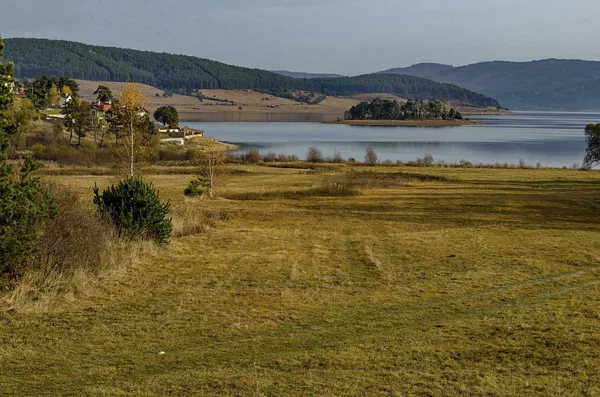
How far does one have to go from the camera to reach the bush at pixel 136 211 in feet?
70.0

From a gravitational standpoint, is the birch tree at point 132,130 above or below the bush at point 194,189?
above

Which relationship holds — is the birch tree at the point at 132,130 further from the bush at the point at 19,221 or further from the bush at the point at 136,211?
the bush at the point at 19,221

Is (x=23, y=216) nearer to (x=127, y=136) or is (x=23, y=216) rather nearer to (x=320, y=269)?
(x=320, y=269)

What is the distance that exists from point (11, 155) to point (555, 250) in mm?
58085

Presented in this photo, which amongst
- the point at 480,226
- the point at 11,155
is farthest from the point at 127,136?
the point at 11,155

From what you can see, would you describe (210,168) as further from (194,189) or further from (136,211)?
(136,211)

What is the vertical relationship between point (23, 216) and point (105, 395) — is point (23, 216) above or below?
above

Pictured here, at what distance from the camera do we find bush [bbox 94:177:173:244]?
70.0 ft

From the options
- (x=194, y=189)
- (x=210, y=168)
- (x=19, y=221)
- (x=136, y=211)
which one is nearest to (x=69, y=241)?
(x=19, y=221)

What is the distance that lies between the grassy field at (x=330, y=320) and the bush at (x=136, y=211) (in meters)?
0.91

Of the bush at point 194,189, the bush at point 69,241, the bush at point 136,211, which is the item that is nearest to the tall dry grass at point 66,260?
the bush at point 69,241

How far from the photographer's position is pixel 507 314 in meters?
14.0

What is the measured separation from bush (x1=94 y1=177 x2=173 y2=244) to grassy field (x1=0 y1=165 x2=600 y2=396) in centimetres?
91

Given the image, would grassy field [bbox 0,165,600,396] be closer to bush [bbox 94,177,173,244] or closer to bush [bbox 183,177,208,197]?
bush [bbox 94,177,173,244]
